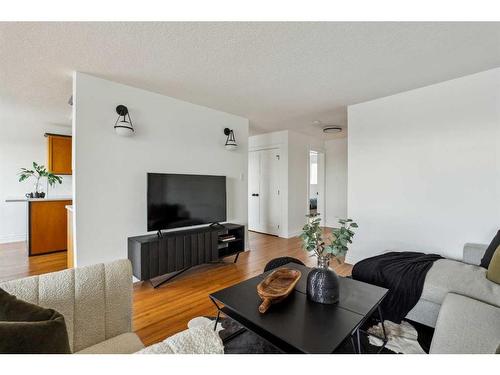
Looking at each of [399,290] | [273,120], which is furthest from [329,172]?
[399,290]

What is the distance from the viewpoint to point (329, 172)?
6234 millimetres

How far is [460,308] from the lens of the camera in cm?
152

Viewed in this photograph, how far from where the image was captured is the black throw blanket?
1.90m

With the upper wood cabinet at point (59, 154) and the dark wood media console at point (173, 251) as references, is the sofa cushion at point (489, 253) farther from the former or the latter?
the upper wood cabinet at point (59, 154)

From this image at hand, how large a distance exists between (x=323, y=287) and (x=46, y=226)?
15.2ft

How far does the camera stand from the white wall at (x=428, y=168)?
2445mm

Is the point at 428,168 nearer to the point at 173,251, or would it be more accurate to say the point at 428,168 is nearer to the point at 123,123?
the point at 173,251

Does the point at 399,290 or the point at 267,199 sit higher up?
the point at 267,199

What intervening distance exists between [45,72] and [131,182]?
1.35 metres

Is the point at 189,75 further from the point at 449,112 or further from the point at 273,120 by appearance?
the point at 449,112

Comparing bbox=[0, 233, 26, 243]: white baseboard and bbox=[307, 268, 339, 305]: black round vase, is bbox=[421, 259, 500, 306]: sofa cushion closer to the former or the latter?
bbox=[307, 268, 339, 305]: black round vase

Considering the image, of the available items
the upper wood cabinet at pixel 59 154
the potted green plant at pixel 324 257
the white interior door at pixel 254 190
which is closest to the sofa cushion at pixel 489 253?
the potted green plant at pixel 324 257
